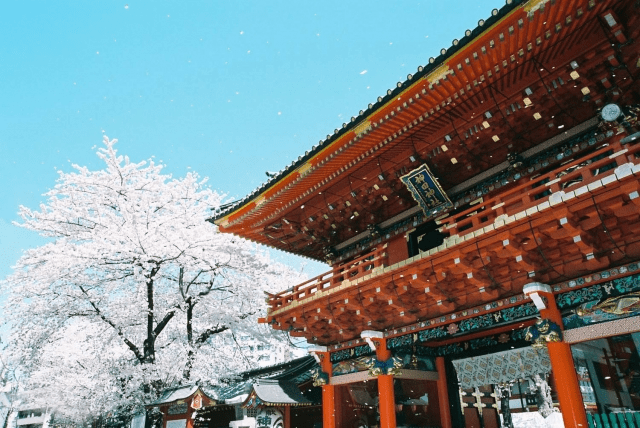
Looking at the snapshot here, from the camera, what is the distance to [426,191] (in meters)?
9.41

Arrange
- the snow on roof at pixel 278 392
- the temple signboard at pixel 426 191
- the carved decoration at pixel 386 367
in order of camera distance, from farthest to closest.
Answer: the snow on roof at pixel 278 392, the carved decoration at pixel 386 367, the temple signboard at pixel 426 191

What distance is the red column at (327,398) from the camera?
1058 cm

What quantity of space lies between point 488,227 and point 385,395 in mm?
4749

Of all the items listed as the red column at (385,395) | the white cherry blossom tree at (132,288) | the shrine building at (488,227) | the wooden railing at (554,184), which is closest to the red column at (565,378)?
the shrine building at (488,227)

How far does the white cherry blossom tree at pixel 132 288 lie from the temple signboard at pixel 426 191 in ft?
25.3

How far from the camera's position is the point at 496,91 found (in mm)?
7461

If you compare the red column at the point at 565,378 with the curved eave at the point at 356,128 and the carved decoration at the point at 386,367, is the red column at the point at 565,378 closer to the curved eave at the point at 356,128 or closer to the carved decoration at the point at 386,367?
the carved decoration at the point at 386,367

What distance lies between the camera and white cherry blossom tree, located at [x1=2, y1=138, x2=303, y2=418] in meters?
14.6

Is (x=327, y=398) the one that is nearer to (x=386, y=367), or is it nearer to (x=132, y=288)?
(x=386, y=367)

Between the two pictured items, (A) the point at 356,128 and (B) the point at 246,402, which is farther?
(B) the point at 246,402

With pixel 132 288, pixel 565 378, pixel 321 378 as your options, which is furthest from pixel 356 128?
pixel 132 288

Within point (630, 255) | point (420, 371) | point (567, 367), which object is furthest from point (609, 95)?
point (420, 371)

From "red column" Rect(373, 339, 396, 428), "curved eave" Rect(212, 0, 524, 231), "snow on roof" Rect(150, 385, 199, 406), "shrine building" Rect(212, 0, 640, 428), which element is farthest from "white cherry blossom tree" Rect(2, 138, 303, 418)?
"red column" Rect(373, 339, 396, 428)

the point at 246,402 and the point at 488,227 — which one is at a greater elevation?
the point at 488,227
